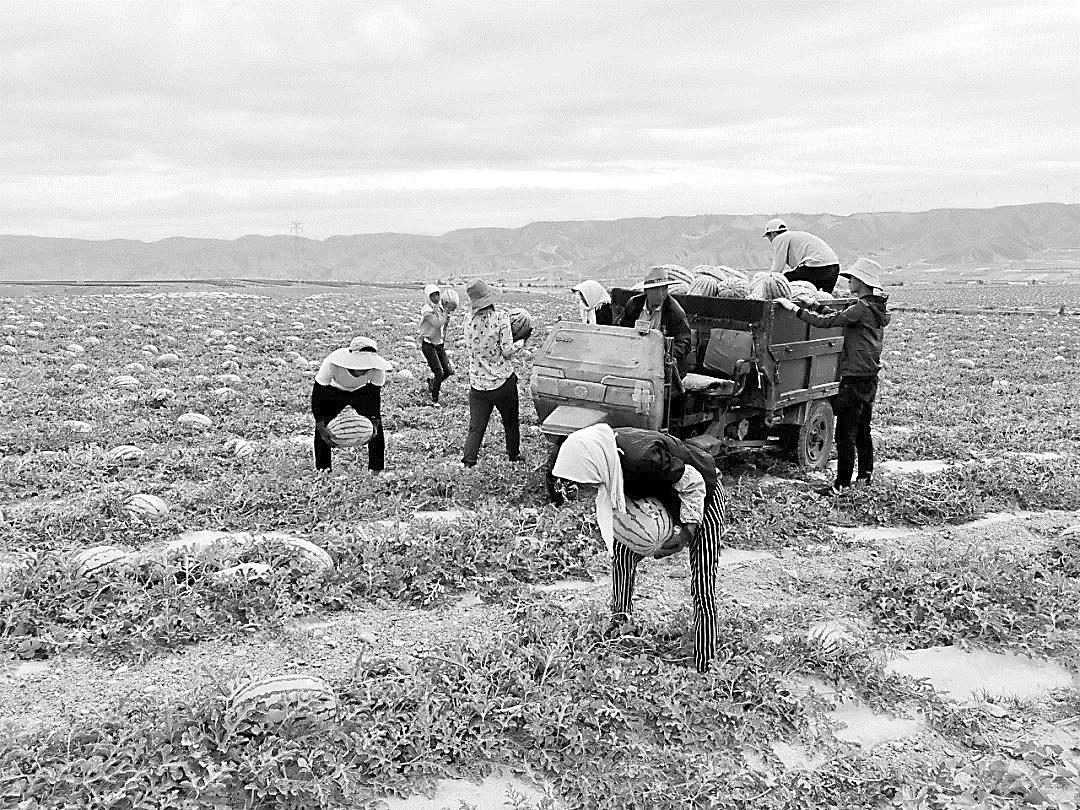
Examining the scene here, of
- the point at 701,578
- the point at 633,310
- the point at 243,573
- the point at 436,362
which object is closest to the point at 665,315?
the point at 633,310

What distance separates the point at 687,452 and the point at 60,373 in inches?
502

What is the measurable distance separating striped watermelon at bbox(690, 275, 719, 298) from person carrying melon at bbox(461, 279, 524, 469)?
1.93m

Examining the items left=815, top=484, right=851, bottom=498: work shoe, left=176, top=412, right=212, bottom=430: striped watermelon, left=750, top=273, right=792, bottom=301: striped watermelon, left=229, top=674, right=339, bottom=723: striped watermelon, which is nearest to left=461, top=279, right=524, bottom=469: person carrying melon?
left=750, top=273, right=792, bottom=301: striped watermelon

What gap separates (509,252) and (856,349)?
586 feet

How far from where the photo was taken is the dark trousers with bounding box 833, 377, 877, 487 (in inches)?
350

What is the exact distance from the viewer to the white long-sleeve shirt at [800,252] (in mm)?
10570

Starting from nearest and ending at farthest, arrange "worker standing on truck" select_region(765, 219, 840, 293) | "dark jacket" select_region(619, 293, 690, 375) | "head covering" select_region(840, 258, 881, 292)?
"dark jacket" select_region(619, 293, 690, 375) < "head covering" select_region(840, 258, 881, 292) < "worker standing on truck" select_region(765, 219, 840, 293)

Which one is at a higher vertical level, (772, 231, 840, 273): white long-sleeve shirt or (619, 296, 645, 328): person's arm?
(772, 231, 840, 273): white long-sleeve shirt

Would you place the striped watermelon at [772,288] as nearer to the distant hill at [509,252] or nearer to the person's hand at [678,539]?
the person's hand at [678,539]

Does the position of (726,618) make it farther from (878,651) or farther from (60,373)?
(60,373)

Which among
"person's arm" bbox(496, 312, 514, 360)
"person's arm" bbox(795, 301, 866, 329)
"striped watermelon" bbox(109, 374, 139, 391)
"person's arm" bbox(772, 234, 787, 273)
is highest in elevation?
"person's arm" bbox(772, 234, 787, 273)

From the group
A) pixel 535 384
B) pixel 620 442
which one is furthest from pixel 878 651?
pixel 535 384

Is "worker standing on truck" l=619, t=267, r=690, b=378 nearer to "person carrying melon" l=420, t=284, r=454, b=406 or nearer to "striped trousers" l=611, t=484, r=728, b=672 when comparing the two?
"striped trousers" l=611, t=484, r=728, b=672

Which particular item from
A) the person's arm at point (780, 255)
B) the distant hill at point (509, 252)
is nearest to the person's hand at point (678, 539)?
the person's arm at point (780, 255)
